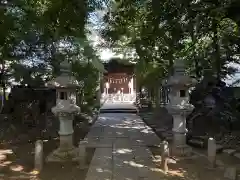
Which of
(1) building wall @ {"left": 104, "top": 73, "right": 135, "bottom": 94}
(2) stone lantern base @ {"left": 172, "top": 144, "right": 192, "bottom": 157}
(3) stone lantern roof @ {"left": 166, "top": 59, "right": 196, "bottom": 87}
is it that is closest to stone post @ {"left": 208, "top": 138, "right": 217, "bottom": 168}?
(2) stone lantern base @ {"left": 172, "top": 144, "right": 192, "bottom": 157}

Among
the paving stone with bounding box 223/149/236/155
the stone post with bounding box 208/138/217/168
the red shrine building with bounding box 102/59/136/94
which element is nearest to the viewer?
the stone post with bounding box 208/138/217/168

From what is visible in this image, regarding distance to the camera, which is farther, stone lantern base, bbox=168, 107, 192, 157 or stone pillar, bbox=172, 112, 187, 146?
stone pillar, bbox=172, 112, 187, 146

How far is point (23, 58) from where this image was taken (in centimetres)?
1203

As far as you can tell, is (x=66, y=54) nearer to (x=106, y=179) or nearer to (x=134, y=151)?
(x=134, y=151)

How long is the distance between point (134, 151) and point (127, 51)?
501 inches

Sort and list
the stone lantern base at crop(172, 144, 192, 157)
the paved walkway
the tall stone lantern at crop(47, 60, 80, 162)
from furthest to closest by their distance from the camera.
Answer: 1. the stone lantern base at crop(172, 144, 192, 157)
2. the tall stone lantern at crop(47, 60, 80, 162)
3. the paved walkway

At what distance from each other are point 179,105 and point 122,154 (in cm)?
214

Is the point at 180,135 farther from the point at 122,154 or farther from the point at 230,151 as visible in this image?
the point at 122,154

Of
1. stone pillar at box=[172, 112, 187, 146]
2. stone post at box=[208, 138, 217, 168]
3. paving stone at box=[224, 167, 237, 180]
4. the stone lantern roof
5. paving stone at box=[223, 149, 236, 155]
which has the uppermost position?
the stone lantern roof

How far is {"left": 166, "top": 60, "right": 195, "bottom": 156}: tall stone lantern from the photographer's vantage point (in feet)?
26.8

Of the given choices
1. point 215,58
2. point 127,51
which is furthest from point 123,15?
point 127,51

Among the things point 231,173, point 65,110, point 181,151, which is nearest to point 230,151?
point 181,151

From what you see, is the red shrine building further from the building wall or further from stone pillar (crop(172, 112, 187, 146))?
stone pillar (crop(172, 112, 187, 146))

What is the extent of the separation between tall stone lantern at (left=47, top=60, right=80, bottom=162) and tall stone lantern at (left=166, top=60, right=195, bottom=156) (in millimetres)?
2796
